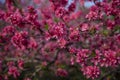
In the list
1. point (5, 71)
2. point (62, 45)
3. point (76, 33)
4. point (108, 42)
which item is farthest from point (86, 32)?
point (5, 71)

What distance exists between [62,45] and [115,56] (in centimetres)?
102

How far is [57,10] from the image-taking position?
585 cm

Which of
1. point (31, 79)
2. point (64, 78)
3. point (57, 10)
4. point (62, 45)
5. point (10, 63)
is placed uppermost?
point (57, 10)

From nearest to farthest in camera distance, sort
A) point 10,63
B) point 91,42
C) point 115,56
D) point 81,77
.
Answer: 1. point 115,56
2. point 10,63
3. point 91,42
4. point 81,77

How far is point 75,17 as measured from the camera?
9094 mm

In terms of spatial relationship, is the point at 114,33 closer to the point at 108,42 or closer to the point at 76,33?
the point at 76,33

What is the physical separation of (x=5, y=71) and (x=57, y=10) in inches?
122

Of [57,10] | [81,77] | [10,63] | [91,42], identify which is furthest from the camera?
[81,77]

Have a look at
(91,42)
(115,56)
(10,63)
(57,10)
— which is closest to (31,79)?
(10,63)

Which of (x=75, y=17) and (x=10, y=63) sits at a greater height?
(x=75, y=17)

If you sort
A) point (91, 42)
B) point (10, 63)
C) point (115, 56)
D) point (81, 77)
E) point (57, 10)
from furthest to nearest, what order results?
1. point (81, 77)
2. point (91, 42)
3. point (10, 63)
4. point (57, 10)
5. point (115, 56)

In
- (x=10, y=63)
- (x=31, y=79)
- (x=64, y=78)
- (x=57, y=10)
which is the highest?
(x=57, y=10)

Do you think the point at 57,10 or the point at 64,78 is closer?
the point at 57,10

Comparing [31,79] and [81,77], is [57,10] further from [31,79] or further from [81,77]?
[81,77]
